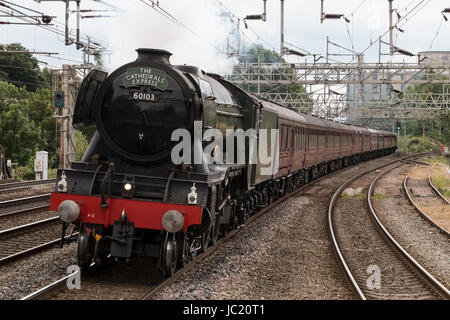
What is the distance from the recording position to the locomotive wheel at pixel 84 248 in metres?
7.80

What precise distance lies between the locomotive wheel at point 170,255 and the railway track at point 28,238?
2.04 meters

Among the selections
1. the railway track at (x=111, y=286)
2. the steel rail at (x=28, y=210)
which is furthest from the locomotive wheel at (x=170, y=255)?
the steel rail at (x=28, y=210)

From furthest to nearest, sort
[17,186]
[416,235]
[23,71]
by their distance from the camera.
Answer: [23,71] → [17,186] → [416,235]

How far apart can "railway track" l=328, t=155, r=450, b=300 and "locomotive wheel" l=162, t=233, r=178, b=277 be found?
97.4 inches

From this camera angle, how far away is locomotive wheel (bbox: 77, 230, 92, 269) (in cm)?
780

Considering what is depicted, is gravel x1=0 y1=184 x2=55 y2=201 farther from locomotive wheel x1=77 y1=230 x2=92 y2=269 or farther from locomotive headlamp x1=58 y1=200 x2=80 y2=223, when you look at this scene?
locomotive headlamp x1=58 y1=200 x2=80 y2=223

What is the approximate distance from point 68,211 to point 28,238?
3840 millimetres

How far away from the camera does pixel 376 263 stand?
31.5 feet

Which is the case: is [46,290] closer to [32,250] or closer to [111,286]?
[111,286]

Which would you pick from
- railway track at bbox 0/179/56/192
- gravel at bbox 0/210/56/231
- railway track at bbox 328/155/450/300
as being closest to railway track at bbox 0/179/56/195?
railway track at bbox 0/179/56/192

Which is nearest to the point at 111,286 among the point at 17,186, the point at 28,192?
the point at 28,192

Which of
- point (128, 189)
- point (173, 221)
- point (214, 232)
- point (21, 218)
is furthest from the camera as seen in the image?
point (21, 218)
